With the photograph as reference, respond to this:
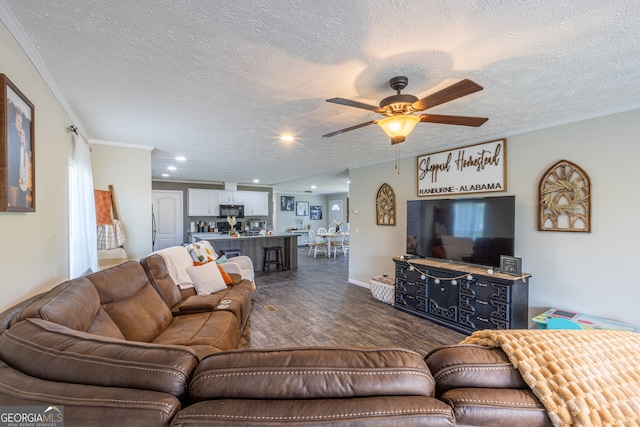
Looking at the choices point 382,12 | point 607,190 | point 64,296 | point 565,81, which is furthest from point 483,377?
point 607,190

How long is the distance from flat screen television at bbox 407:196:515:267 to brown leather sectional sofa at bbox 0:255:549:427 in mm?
2808

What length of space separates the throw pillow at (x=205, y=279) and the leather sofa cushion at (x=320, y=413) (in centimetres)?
268

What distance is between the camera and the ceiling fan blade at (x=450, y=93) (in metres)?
1.58

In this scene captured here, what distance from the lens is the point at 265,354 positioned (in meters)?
0.87

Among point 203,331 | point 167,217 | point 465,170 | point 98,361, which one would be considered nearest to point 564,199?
point 465,170

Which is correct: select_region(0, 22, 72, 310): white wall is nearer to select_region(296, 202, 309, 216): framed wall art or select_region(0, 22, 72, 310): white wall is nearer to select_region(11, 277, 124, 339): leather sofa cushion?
select_region(11, 277, 124, 339): leather sofa cushion

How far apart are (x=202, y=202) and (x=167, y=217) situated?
1026 mm

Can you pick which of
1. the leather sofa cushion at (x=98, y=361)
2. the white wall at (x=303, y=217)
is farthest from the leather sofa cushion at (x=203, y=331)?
the white wall at (x=303, y=217)

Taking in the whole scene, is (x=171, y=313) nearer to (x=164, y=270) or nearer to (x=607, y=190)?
(x=164, y=270)

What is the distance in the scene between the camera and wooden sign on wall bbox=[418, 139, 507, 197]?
3.49 metres

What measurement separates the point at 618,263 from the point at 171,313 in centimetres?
428

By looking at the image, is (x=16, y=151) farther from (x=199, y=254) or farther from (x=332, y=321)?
(x=332, y=321)

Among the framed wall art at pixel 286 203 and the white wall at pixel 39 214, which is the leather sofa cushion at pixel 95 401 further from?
the framed wall art at pixel 286 203

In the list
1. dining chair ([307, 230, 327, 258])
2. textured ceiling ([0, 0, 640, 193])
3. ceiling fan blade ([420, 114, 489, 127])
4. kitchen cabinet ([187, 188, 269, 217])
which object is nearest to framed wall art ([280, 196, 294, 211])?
kitchen cabinet ([187, 188, 269, 217])
